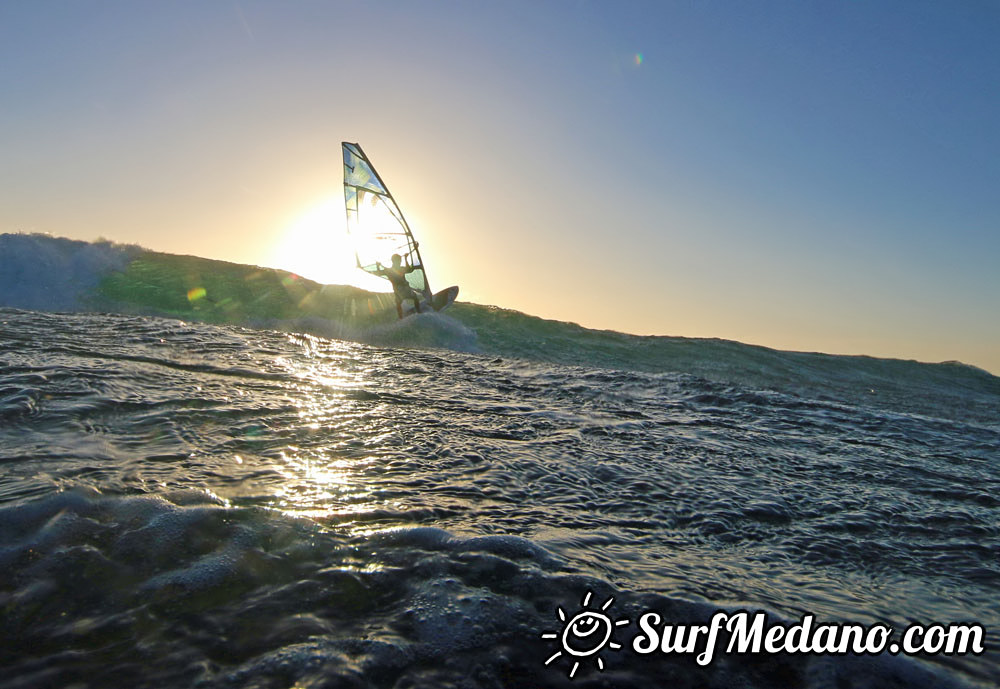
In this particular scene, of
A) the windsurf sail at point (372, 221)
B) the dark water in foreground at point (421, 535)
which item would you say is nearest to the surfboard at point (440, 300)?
the windsurf sail at point (372, 221)

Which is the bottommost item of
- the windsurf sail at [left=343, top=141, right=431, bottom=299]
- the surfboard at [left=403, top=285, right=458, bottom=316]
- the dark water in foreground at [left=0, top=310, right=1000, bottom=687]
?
the dark water in foreground at [left=0, top=310, right=1000, bottom=687]

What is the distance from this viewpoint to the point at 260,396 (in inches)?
161

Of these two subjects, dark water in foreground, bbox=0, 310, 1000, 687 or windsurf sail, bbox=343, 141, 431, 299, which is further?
windsurf sail, bbox=343, 141, 431, 299

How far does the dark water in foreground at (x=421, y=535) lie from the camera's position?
142cm

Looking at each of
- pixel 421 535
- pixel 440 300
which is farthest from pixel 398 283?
pixel 421 535

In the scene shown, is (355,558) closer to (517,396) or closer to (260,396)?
(260,396)

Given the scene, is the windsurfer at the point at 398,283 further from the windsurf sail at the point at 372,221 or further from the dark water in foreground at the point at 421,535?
the dark water in foreground at the point at 421,535

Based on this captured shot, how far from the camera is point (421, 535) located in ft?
6.63

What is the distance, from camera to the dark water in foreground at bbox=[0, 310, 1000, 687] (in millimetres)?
1418

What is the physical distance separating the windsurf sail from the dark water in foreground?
8812 millimetres

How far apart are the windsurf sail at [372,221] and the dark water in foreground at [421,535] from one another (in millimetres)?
8812

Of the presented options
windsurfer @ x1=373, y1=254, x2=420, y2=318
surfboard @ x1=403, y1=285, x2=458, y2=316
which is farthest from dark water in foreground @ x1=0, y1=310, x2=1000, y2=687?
surfboard @ x1=403, y1=285, x2=458, y2=316

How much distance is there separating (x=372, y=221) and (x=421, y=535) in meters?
12.1

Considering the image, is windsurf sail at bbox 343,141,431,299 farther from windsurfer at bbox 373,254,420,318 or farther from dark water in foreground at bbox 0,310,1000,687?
dark water in foreground at bbox 0,310,1000,687
